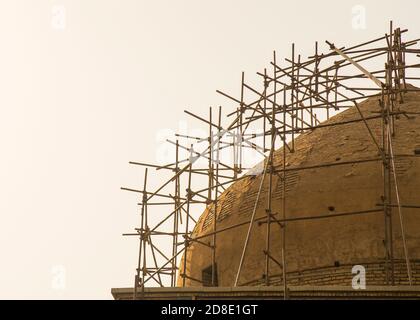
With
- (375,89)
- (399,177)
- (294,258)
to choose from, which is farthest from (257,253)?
(375,89)

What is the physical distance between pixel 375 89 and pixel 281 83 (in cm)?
185

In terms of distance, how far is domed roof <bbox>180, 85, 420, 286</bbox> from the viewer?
67.4 feet

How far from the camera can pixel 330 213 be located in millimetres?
21062

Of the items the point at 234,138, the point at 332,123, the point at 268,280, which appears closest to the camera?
the point at 268,280

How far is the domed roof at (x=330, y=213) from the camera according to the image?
20.5 metres

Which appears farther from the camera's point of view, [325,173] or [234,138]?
[234,138]
